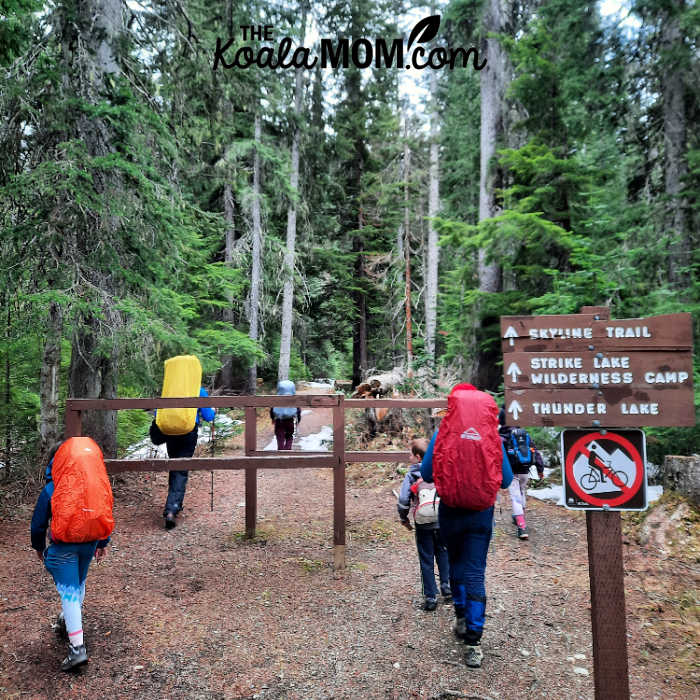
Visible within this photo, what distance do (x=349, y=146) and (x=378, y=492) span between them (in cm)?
1585

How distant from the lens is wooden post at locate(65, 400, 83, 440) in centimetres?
470

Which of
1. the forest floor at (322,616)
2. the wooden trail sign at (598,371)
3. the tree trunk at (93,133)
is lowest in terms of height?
the forest floor at (322,616)

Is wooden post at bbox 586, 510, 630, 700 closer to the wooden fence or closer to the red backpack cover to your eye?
the red backpack cover

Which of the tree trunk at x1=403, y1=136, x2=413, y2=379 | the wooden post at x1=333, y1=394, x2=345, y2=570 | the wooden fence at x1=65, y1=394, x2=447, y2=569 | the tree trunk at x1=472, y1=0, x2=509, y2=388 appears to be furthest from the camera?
the tree trunk at x1=403, y1=136, x2=413, y2=379

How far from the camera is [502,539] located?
20.3 ft

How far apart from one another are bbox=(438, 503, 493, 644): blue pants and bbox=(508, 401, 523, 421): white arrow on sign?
117 cm


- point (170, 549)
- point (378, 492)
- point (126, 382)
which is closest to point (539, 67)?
point (378, 492)

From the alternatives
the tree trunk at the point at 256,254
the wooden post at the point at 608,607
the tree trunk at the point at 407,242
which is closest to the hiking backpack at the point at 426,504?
the wooden post at the point at 608,607

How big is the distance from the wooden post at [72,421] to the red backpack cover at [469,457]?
3.50 m

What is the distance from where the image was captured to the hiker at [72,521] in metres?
3.29

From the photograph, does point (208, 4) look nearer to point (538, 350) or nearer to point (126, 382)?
point (126, 382)

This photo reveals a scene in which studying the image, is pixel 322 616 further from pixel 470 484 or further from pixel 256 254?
pixel 256 254

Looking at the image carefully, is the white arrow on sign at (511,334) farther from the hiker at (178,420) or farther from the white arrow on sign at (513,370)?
the hiker at (178,420)

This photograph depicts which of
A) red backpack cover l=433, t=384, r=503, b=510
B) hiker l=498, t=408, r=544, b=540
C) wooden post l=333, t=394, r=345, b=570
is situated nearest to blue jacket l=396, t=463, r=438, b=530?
red backpack cover l=433, t=384, r=503, b=510
